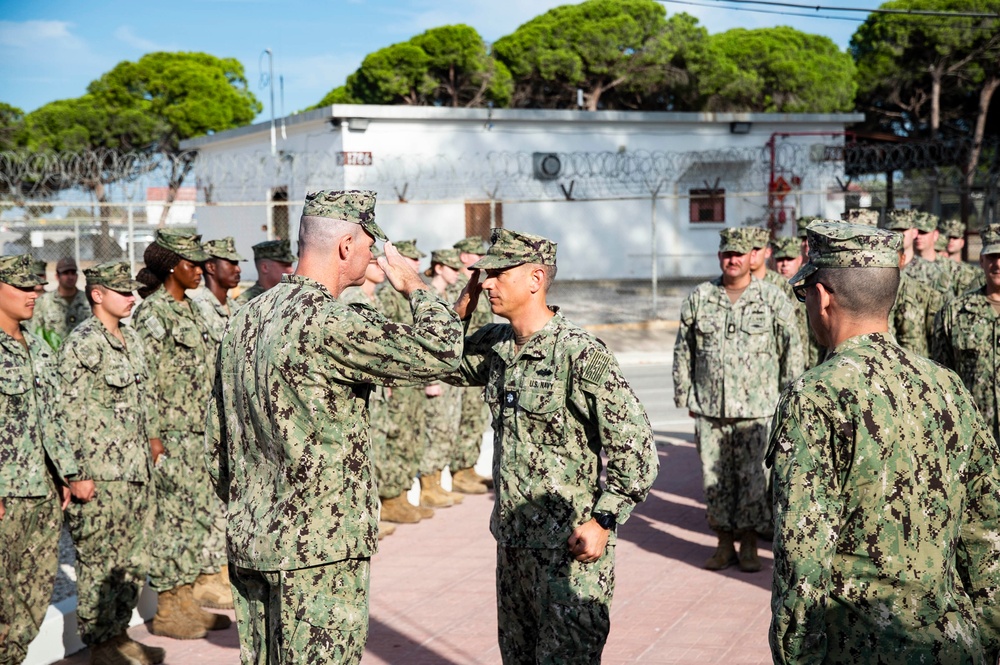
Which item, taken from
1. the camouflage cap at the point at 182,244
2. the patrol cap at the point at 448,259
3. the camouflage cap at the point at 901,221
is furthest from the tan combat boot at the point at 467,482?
the camouflage cap at the point at 901,221

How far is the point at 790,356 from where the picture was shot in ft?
23.8

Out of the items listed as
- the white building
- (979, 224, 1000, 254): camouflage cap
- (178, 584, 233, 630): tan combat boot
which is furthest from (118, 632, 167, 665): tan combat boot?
the white building

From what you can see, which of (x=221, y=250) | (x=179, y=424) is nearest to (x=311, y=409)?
(x=179, y=424)

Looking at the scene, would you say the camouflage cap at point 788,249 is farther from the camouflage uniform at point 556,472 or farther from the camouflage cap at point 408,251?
the camouflage uniform at point 556,472

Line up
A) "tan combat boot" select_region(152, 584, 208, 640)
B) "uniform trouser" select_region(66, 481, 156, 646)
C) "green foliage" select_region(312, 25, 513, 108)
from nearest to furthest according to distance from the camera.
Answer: "uniform trouser" select_region(66, 481, 156, 646) → "tan combat boot" select_region(152, 584, 208, 640) → "green foliage" select_region(312, 25, 513, 108)

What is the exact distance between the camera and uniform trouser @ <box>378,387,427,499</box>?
334 inches

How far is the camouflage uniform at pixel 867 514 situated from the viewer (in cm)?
273

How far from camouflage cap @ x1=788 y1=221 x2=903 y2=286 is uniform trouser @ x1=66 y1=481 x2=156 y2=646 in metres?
3.99

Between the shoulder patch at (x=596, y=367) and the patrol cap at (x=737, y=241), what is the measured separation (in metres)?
3.35

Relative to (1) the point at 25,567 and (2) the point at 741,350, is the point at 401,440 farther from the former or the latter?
(1) the point at 25,567

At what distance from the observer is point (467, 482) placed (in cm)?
980

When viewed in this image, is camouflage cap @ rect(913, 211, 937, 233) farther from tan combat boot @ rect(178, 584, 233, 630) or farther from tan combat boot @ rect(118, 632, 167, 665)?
tan combat boot @ rect(118, 632, 167, 665)

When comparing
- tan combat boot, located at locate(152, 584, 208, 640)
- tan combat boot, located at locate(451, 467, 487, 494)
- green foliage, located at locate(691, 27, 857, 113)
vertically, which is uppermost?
green foliage, located at locate(691, 27, 857, 113)

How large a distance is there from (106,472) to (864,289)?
4.08 metres
